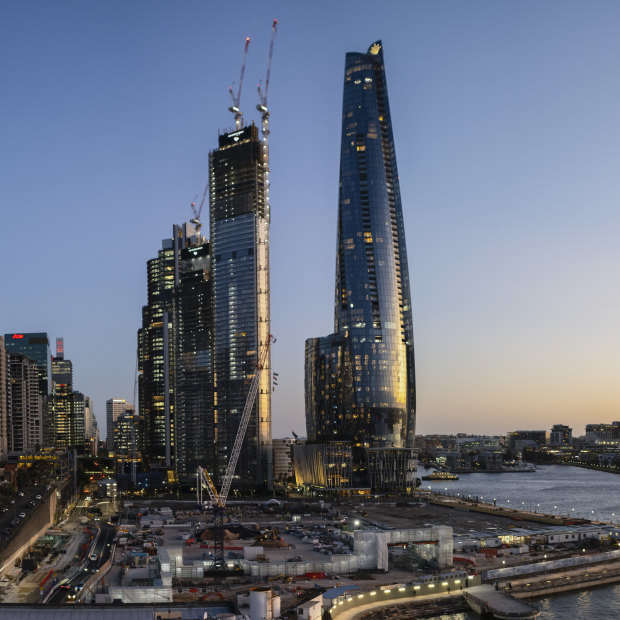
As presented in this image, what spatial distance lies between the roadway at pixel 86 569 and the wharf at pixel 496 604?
122 ft

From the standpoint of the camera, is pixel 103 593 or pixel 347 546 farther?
pixel 347 546

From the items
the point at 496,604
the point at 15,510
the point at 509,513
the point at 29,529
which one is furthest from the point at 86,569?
the point at 509,513

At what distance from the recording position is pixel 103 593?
6894 cm

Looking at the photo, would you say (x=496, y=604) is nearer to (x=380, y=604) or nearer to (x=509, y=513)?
(x=380, y=604)

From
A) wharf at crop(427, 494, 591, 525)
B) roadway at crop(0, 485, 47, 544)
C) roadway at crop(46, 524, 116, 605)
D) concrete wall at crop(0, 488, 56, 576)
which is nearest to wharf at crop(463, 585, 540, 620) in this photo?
roadway at crop(46, 524, 116, 605)

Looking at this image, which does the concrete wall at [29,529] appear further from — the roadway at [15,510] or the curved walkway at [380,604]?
the curved walkway at [380,604]

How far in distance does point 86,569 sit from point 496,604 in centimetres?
4447

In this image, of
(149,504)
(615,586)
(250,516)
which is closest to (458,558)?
(615,586)

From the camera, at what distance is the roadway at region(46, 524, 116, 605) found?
72.9 meters

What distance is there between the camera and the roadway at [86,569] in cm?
7293

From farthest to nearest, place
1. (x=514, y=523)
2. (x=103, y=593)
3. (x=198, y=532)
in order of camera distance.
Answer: (x=514, y=523) → (x=198, y=532) → (x=103, y=593)

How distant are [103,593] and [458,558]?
4117 centimetres

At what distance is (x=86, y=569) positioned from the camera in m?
87.9

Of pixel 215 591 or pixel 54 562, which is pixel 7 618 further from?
pixel 54 562
